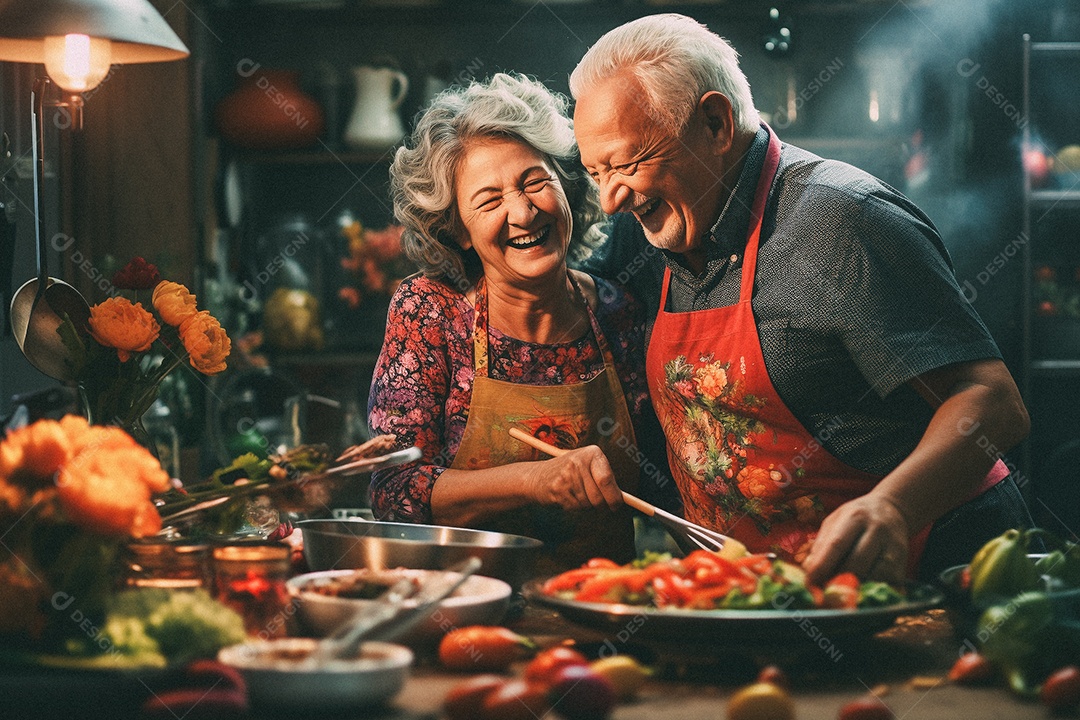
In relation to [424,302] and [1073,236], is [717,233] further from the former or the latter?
[1073,236]

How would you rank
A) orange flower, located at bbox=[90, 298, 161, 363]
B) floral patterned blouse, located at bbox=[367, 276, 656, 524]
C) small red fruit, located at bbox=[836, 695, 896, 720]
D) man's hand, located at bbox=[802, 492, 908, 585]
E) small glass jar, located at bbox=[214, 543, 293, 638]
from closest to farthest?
small red fruit, located at bbox=[836, 695, 896, 720] < small glass jar, located at bbox=[214, 543, 293, 638] < man's hand, located at bbox=[802, 492, 908, 585] < orange flower, located at bbox=[90, 298, 161, 363] < floral patterned blouse, located at bbox=[367, 276, 656, 524]

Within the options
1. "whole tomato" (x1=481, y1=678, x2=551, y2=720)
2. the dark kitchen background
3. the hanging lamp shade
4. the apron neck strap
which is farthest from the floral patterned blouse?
the dark kitchen background

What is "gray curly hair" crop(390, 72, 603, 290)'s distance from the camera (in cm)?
198

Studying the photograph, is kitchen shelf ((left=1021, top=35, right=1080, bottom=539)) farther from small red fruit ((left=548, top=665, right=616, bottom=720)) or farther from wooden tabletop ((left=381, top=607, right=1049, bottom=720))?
small red fruit ((left=548, top=665, right=616, bottom=720))

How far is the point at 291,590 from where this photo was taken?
1192mm

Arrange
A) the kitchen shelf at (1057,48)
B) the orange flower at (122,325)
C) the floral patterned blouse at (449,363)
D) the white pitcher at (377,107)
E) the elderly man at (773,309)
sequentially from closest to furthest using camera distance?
the orange flower at (122,325), the elderly man at (773,309), the floral patterned blouse at (449,363), the kitchen shelf at (1057,48), the white pitcher at (377,107)

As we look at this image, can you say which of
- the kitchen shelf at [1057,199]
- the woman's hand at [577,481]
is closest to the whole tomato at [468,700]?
the woman's hand at [577,481]

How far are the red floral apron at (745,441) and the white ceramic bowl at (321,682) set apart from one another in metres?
Answer: 0.89

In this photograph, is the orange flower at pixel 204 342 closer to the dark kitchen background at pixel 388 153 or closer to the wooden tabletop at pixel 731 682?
the wooden tabletop at pixel 731 682

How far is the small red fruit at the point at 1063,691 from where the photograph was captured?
0.94 meters

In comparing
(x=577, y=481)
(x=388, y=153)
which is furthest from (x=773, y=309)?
(x=388, y=153)

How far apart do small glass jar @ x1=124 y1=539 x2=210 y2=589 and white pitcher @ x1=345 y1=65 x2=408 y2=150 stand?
104 inches

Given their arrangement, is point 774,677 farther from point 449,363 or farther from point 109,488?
point 449,363

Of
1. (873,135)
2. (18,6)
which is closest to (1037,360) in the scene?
(873,135)
